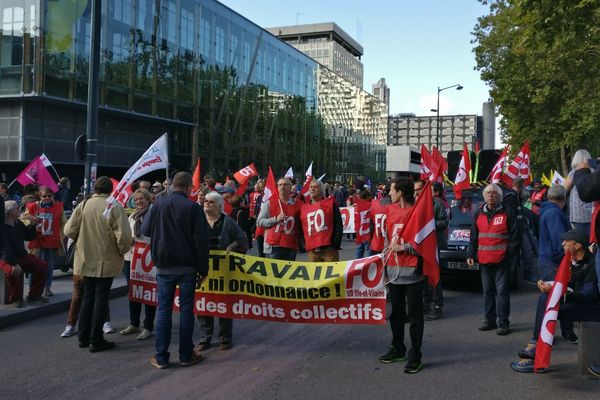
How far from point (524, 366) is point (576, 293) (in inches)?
33.2

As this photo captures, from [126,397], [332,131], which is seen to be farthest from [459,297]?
[332,131]

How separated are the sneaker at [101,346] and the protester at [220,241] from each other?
956mm

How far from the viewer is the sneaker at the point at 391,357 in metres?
5.99

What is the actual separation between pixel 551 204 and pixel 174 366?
174 inches

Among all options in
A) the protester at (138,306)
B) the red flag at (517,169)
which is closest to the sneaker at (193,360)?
the protester at (138,306)

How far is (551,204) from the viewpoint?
22.2 ft

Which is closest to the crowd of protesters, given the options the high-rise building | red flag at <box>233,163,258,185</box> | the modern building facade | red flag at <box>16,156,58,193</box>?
red flag at <box>16,156,58,193</box>

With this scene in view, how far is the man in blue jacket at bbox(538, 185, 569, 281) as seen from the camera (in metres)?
6.47

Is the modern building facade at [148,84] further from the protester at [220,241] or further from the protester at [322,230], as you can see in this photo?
the protester at [220,241]

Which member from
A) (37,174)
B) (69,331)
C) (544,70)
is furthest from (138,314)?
(544,70)

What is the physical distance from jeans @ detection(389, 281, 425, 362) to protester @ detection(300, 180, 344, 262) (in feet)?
6.90

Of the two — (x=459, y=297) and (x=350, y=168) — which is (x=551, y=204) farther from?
(x=350, y=168)

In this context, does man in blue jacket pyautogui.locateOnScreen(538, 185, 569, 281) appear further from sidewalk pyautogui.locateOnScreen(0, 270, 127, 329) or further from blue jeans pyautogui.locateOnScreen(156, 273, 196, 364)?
sidewalk pyautogui.locateOnScreen(0, 270, 127, 329)

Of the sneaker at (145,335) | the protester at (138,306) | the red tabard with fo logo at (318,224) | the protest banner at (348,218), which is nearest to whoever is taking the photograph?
the sneaker at (145,335)
